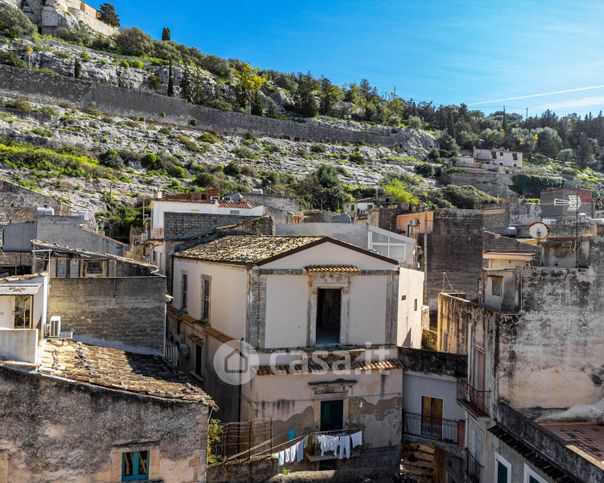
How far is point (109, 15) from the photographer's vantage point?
11506 centimetres

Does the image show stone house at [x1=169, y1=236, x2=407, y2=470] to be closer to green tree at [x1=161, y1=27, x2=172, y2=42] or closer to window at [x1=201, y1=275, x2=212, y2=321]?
window at [x1=201, y1=275, x2=212, y2=321]

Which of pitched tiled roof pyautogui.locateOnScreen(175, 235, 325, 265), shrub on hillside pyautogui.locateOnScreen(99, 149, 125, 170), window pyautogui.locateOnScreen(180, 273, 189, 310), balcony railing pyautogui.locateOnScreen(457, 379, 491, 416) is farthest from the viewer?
shrub on hillside pyautogui.locateOnScreen(99, 149, 125, 170)

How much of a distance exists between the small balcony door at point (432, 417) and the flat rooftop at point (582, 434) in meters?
3.88

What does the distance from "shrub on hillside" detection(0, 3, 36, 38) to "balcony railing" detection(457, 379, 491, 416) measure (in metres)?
82.5

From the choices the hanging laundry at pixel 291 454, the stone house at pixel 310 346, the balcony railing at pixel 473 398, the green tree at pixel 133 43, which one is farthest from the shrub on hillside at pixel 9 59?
the balcony railing at pixel 473 398

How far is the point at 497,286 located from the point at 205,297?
9798 mm

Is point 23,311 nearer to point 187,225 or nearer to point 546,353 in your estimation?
point 187,225

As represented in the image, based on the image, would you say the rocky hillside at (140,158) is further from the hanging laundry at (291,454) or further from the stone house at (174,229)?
the hanging laundry at (291,454)

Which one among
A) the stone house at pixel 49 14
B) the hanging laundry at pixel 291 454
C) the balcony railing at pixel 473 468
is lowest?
the balcony railing at pixel 473 468

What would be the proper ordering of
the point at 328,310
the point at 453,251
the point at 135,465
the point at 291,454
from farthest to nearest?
the point at 453,251, the point at 328,310, the point at 291,454, the point at 135,465

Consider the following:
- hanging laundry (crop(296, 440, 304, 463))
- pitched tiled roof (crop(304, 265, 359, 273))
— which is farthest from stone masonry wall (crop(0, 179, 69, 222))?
hanging laundry (crop(296, 440, 304, 463))

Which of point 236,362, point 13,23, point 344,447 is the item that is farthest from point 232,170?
point 344,447

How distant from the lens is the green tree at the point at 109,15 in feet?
374

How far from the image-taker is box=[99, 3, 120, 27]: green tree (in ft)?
374
